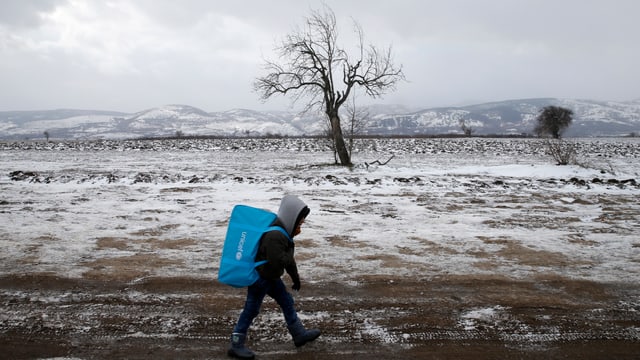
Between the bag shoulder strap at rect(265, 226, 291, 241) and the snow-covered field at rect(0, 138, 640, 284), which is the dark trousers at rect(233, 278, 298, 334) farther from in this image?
the snow-covered field at rect(0, 138, 640, 284)

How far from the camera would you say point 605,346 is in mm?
3779

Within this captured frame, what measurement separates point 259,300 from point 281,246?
638 mm

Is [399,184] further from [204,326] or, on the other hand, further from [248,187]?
[204,326]

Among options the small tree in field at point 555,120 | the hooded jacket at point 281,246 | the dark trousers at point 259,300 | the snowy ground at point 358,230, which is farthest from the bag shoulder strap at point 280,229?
the small tree in field at point 555,120

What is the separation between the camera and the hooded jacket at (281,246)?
3.45 m

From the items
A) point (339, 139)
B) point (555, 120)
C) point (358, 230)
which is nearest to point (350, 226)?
point (358, 230)

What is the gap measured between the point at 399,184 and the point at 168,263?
950 cm

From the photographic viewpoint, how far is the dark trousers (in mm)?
3692

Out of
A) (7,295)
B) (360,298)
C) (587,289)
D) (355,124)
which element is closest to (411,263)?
(360,298)

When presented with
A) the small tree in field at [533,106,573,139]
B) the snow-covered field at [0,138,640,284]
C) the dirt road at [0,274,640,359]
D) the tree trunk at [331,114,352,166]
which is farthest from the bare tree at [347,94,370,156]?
the small tree in field at [533,106,573,139]

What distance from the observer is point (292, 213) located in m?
3.59

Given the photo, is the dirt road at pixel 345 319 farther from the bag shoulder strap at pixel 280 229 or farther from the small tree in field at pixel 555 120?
the small tree in field at pixel 555 120

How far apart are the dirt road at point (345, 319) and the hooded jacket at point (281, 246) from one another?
81 cm

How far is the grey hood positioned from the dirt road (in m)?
1.16
